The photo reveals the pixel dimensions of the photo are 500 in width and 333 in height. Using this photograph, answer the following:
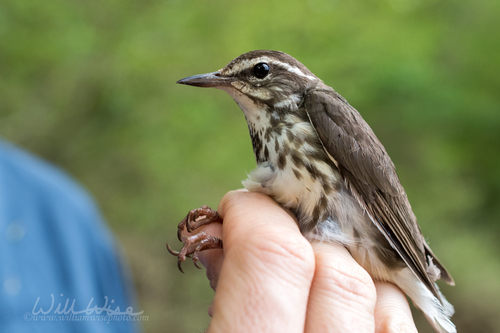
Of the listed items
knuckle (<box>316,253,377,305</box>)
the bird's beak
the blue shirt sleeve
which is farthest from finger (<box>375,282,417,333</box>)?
the blue shirt sleeve

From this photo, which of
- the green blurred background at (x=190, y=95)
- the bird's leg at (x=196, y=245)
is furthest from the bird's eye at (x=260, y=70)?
the green blurred background at (x=190, y=95)

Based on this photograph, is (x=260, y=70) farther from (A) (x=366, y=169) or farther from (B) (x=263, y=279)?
(B) (x=263, y=279)

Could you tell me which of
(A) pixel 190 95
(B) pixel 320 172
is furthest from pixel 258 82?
(A) pixel 190 95

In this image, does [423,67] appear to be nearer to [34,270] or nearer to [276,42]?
[276,42]

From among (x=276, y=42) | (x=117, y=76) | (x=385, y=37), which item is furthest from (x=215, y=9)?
(x=385, y=37)

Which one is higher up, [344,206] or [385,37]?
[385,37]

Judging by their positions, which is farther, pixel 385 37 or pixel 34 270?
pixel 385 37

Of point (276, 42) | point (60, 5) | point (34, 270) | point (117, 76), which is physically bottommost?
point (34, 270)
